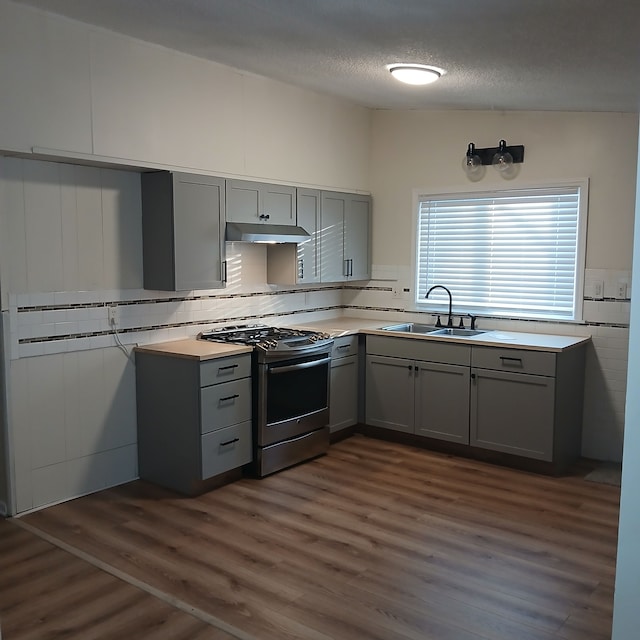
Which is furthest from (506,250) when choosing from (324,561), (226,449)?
(324,561)

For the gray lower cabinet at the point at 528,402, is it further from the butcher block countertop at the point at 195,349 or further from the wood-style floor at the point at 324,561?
the butcher block countertop at the point at 195,349

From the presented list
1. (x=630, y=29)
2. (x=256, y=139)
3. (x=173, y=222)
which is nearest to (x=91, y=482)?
(x=173, y=222)

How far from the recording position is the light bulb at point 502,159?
16.6 ft

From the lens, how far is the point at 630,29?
2662 mm

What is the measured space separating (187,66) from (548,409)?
318 cm

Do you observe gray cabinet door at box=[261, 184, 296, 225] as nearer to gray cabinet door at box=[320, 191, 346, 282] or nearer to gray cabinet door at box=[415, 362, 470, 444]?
gray cabinet door at box=[320, 191, 346, 282]

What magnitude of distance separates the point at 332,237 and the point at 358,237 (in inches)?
15.0

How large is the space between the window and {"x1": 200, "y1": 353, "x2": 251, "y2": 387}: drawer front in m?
2.02

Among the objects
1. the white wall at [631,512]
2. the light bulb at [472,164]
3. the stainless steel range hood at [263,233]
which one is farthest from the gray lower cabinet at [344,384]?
the white wall at [631,512]

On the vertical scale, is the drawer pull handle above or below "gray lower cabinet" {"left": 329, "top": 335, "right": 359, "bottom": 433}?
above

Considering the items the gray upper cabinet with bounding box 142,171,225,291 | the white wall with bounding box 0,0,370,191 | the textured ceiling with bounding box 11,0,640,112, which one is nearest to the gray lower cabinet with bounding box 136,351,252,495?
the gray upper cabinet with bounding box 142,171,225,291

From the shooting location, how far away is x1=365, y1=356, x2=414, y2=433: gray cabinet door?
5.08 meters

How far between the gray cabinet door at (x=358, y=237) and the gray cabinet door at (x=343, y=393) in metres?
0.84

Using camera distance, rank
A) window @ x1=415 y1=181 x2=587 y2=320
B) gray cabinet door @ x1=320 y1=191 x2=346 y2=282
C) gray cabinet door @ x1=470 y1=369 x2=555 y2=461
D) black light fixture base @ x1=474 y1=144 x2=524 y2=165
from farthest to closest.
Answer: gray cabinet door @ x1=320 y1=191 x2=346 y2=282
black light fixture base @ x1=474 y1=144 x2=524 y2=165
window @ x1=415 y1=181 x2=587 y2=320
gray cabinet door @ x1=470 y1=369 x2=555 y2=461
